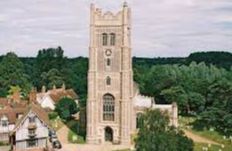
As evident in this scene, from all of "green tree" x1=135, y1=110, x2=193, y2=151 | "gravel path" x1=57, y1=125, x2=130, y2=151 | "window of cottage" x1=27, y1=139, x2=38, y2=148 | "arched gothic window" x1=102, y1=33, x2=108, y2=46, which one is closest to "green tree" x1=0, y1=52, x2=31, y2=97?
Result: "gravel path" x1=57, y1=125, x2=130, y2=151

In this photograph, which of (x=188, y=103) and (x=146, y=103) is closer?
(x=146, y=103)

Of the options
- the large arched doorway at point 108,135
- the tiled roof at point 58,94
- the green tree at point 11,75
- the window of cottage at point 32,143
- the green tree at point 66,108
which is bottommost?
the window of cottage at point 32,143

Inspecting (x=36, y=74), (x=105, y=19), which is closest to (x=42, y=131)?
(x=105, y=19)

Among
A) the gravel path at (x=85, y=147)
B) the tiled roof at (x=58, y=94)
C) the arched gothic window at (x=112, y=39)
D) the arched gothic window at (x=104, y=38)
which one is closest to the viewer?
the gravel path at (x=85, y=147)

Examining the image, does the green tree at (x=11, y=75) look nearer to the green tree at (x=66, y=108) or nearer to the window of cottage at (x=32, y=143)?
the green tree at (x=66, y=108)

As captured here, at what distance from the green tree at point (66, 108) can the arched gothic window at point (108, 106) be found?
15.1 meters

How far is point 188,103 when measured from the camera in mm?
88438

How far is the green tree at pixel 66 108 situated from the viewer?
3181 inches

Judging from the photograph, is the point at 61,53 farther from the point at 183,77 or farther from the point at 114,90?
the point at 114,90

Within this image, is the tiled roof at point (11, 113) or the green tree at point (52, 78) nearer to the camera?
the tiled roof at point (11, 113)

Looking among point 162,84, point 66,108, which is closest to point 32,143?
point 66,108

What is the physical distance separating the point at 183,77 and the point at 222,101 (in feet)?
80.2

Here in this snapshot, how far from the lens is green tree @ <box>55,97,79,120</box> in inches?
3181

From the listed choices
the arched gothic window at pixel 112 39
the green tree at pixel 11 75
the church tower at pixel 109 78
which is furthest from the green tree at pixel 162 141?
the green tree at pixel 11 75
